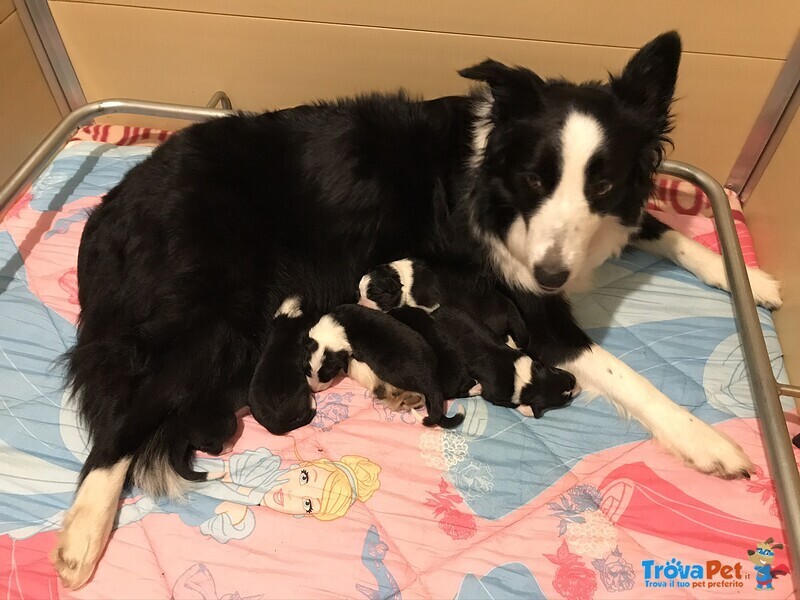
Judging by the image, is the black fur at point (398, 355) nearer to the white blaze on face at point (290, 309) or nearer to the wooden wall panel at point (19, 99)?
the white blaze on face at point (290, 309)

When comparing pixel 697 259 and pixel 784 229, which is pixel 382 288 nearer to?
pixel 697 259

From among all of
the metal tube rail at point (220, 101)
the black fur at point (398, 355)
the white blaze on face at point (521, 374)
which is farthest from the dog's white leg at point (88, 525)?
the metal tube rail at point (220, 101)

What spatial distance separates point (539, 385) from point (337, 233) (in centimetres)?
89

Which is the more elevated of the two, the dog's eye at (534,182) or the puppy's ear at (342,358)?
the dog's eye at (534,182)

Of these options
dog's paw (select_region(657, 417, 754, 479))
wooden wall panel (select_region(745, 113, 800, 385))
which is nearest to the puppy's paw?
dog's paw (select_region(657, 417, 754, 479))

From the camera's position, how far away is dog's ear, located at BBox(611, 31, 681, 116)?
1.63 metres

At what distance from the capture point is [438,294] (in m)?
2.12

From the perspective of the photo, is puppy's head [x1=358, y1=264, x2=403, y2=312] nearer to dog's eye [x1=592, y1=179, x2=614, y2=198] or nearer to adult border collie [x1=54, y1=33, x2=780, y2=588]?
adult border collie [x1=54, y1=33, x2=780, y2=588]

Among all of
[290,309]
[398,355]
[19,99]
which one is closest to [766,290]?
[398,355]

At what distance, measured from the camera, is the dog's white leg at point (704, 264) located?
2264 millimetres

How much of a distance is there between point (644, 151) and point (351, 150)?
970mm

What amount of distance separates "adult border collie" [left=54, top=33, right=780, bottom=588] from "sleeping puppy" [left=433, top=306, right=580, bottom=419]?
123 mm

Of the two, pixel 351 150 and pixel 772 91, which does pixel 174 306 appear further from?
pixel 772 91

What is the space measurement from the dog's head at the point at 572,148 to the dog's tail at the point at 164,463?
1224 millimetres
